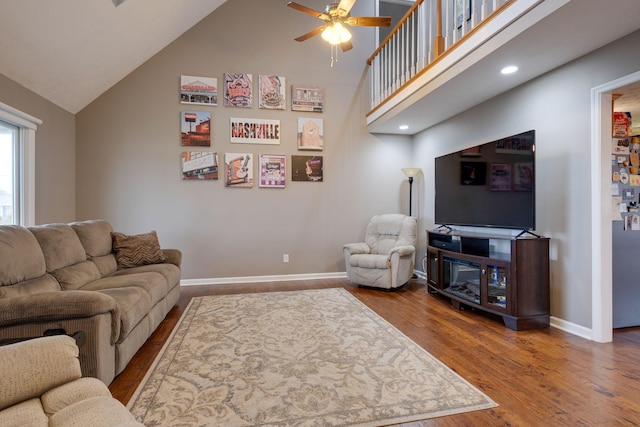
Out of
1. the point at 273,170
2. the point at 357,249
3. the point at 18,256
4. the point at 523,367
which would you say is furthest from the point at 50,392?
the point at 273,170

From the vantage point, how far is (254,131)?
4.64m

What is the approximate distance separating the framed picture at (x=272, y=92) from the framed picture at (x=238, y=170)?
2.73 ft

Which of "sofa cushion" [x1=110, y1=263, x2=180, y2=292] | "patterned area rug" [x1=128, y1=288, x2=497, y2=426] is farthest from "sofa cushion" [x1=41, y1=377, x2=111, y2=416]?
"sofa cushion" [x1=110, y1=263, x2=180, y2=292]

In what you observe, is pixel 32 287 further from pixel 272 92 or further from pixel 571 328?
pixel 571 328

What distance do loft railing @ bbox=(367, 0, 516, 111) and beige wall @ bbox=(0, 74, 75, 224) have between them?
4109 mm

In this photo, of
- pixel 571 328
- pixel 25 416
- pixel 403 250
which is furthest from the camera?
pixel 403 250

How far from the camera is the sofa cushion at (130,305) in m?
2.00

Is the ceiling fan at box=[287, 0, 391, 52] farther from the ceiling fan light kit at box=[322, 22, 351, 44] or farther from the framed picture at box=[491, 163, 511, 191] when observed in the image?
the framed picture at box=[491, 163, 511, 191]

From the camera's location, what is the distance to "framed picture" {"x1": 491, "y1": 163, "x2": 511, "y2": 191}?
3.09m

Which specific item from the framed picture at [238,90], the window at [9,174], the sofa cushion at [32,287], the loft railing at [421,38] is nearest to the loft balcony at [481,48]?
the loft railing at [421,38]

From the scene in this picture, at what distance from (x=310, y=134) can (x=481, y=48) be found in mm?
2690

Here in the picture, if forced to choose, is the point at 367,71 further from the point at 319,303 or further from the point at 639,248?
the point at 639,248

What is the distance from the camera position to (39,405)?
38.2 inches

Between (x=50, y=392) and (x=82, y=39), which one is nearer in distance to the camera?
(x=50, y=392)
